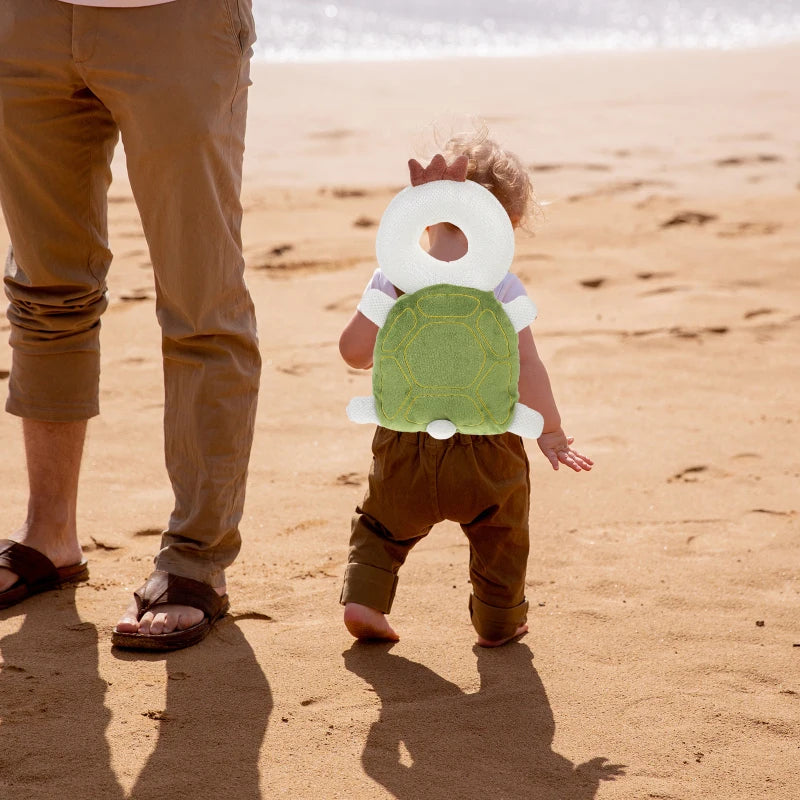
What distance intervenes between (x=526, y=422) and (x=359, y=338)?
369mm

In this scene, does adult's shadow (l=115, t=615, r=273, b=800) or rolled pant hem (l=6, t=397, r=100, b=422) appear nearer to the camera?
adult's shadow (l=115, t=615, r=273, b=800)

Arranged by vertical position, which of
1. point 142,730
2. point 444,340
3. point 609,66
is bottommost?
point 142,730

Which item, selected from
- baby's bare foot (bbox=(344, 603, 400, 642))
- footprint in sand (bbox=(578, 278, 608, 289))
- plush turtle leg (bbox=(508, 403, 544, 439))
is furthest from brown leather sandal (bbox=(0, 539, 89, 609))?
footprint in sand (bbox=(578, 278, 608, 289))

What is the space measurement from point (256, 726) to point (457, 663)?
0.45 metres

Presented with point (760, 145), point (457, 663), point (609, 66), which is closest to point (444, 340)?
point (457, 663)

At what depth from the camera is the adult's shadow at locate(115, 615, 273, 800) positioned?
1882mm

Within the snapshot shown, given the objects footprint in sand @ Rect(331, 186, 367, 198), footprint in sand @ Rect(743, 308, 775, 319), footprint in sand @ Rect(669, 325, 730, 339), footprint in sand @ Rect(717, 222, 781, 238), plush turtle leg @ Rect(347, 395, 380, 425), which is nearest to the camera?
plush turtle leg @ Rect(347, 395, 380, 425)

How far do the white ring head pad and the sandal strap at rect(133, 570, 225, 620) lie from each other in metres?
0.77

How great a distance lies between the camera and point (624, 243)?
17.7ft

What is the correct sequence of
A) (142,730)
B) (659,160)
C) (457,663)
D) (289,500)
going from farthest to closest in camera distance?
(659,160)
(289,500)
(457,663)
(142,730)

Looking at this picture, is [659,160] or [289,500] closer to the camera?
[289,500]

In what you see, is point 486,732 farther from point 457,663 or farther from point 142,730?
point 142,730

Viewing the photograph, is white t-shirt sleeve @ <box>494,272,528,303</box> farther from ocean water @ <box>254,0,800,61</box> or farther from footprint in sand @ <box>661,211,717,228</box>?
ocean water @ <box>254,0,800,61</box>

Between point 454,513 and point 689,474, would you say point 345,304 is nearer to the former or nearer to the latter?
point 689,474
